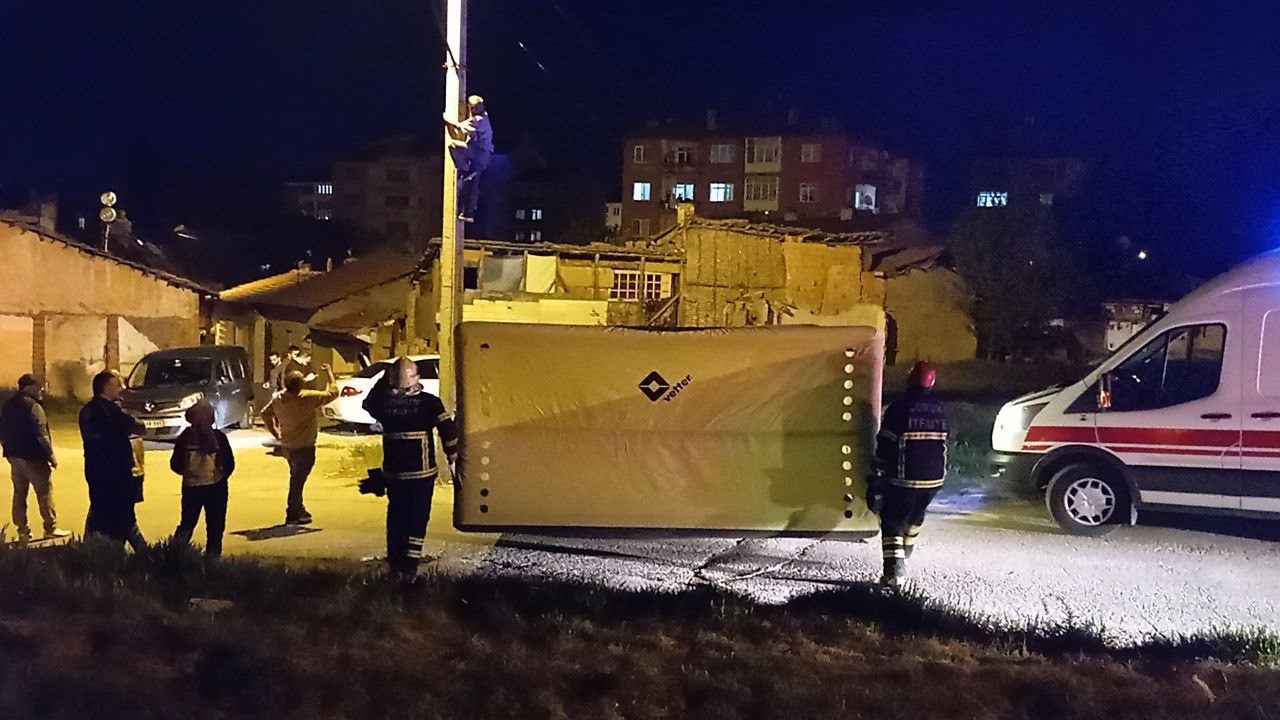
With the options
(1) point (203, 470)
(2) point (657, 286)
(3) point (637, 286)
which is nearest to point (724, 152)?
(2) point (657, 286)

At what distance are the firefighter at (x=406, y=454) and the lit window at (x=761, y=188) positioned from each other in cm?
6160

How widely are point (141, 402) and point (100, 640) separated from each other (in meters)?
12.5

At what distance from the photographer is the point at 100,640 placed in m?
6.30

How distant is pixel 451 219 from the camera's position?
13398mm

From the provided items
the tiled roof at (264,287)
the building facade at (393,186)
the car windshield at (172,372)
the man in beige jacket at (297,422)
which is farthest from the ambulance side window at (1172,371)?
the building facade at (393,186)

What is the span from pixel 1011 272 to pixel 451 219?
30.1 m

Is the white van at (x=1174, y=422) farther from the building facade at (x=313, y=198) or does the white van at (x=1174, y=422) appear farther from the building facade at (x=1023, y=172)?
the building facade at (x=313, y=198)

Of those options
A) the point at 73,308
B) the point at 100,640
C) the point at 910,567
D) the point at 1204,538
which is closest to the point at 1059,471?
the point at 1204,538

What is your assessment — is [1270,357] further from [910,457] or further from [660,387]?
[660,387]

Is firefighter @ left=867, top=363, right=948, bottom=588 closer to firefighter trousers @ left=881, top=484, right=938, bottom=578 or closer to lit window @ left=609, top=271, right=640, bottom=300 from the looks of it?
firefighter trousers @ left=881, top=484, right=938, bottom=578

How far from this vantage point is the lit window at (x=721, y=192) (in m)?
70.1

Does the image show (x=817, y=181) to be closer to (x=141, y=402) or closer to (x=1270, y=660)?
(x=141, y=402)

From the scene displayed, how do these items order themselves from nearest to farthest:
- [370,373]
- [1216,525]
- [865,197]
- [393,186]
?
[1216,525], [370,373], [865,197], [393,186]

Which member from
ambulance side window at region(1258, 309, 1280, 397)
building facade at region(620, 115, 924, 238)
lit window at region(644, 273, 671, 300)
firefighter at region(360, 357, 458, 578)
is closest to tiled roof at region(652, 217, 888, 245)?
lit window at region(644, 273, 671, 300)
